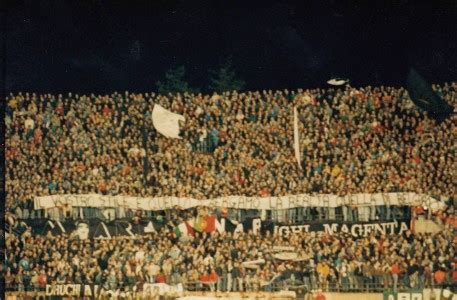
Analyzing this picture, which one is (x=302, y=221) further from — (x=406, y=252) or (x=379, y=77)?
(x=379, y=77)

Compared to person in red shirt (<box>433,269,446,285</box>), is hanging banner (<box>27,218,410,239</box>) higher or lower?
higher

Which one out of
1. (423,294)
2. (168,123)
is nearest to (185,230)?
(168,123)

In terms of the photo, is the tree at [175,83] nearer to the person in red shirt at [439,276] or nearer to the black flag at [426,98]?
the black flag at [426,98]

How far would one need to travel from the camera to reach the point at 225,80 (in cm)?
1747

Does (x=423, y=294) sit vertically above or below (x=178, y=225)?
below

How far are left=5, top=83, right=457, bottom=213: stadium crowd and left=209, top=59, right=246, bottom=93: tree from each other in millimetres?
160

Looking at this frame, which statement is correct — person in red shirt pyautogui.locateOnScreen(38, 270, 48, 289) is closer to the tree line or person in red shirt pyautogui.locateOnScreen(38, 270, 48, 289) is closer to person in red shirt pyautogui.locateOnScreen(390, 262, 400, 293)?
the tree line

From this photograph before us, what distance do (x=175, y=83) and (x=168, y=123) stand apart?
923 mm

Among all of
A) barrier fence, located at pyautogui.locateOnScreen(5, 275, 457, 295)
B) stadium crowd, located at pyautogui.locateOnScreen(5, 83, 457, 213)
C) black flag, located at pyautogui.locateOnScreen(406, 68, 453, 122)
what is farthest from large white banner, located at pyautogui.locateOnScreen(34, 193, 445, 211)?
black flag, located at pyautogui.locateOnScreen(406, 68, 453, 122)

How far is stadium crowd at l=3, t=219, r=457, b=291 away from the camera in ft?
53.8

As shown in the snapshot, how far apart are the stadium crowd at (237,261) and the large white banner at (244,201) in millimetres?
627

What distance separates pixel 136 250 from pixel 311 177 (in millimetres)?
4232

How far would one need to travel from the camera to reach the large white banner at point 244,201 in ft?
54.7

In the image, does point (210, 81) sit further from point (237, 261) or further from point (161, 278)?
point (161, 278)
